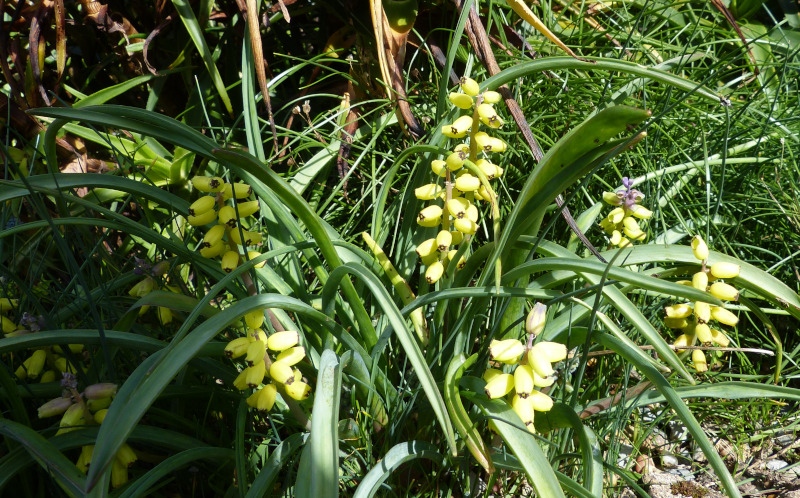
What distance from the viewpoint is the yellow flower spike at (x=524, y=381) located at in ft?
3.38

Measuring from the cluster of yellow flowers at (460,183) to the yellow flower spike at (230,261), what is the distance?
1.21ft

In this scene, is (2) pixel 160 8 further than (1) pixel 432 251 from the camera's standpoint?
Yes

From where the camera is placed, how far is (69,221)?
128 centimetres

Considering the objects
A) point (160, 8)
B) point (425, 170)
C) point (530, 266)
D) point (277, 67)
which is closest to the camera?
point (530, 266)

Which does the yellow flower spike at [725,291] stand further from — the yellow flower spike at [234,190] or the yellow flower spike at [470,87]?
the yellow flower spike at [234,190]

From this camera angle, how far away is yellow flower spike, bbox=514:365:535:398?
1.03 metres

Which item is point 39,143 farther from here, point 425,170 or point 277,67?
point 425,170

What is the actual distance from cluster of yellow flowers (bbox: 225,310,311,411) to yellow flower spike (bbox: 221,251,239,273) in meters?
0.14

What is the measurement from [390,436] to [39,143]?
130 centimetres

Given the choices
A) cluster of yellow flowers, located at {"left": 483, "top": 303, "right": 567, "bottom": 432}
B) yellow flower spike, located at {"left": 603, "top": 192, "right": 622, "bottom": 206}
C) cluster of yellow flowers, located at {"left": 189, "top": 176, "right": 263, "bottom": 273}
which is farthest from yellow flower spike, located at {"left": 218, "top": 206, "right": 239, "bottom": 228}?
yellow flower spike, located at {"left": 603, "top": 192, "right": 622, "bottom": 206}

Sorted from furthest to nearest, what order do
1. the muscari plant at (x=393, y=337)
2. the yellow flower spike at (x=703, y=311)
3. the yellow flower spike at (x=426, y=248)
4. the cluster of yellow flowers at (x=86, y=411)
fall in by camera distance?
the yellow flower spike at (x=426, y=248)
the yellow flower spike at (x=703, y=311)
the cluster of yellow flowers at (x=86, y=411)
the muscari plant at (x=393, y=337)

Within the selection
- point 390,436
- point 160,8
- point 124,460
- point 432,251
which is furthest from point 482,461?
point 160,8

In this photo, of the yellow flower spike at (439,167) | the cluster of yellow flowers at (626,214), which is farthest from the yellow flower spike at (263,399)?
the cluster of yellow flowers at (626,214)

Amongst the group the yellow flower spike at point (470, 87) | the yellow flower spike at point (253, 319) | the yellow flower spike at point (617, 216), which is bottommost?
the yellow flower spike at point (253, 319)
